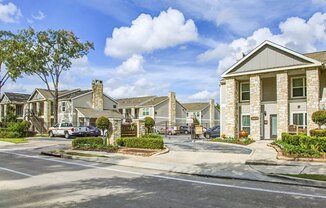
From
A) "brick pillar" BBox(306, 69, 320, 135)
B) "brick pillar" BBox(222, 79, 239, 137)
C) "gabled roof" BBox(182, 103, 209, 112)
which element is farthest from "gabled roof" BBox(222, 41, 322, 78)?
"gabled roof" BBox(182, 103, 209, 112)

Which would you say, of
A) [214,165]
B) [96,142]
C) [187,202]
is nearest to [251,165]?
[214,165]

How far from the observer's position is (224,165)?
48.7ft

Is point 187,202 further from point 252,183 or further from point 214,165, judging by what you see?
point 214,165

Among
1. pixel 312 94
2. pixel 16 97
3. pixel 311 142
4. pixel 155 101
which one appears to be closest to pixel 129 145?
pixel 311 142

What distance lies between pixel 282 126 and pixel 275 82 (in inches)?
178

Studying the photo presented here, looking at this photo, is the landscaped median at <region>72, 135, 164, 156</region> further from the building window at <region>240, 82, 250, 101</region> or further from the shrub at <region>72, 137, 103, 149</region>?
the building window at <region>240, 82, 250, 101</region>

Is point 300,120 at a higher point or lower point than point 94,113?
lower

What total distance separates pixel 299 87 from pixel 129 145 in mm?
15600

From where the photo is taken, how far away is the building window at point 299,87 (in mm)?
28453

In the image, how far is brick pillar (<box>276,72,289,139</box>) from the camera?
2809cm

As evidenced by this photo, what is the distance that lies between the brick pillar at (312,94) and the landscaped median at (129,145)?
1228cm

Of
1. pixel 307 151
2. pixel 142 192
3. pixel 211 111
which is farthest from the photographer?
pixel 211 111

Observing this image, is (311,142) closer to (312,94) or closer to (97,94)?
(312,94)

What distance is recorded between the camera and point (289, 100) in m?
28.8
